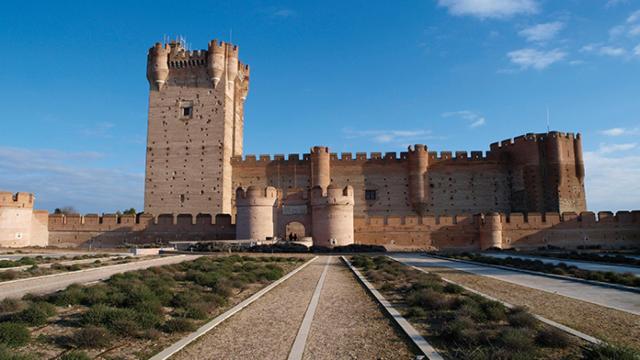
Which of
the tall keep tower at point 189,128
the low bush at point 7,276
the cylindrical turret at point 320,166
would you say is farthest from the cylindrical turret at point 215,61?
the low bush at point 7,276

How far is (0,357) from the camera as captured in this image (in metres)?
3.70

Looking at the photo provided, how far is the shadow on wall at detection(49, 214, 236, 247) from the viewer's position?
89.0ft

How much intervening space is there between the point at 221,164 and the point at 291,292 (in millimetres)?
25236

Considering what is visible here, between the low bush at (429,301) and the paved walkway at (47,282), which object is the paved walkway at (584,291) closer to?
the low bush at (429,301)

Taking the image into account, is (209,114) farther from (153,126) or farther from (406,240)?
(406,240)

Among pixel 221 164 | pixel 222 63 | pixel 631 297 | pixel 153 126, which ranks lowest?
pixel 631 297

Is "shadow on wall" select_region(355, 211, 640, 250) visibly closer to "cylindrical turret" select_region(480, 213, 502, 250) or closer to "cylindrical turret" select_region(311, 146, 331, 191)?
"cylindrical turret" select_region(480, 213, 502, 250)

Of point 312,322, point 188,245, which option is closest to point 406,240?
point 188,245

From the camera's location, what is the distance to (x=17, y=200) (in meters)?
25.7

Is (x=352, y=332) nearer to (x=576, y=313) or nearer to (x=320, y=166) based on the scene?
(x=576, y=313)

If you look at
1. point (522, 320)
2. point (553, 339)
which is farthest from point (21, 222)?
point (553, 339)

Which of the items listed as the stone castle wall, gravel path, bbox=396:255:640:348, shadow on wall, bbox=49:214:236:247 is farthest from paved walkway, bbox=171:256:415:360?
the stone castle wall

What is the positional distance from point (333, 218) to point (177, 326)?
768 inches

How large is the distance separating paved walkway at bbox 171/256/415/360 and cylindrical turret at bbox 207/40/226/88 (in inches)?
1091
